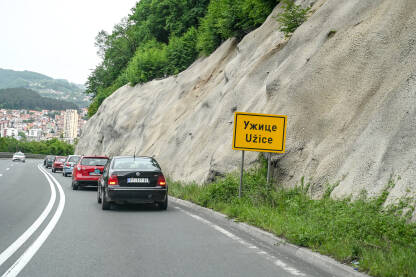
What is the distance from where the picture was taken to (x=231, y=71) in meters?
26.9

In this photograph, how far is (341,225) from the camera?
26.1 feet

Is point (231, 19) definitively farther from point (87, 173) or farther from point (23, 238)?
point (23, 238)

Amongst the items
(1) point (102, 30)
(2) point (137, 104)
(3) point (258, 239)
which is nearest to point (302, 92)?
(3) point (258, 239)

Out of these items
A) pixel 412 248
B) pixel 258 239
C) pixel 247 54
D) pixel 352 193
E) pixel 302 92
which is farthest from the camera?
pixel 247 54

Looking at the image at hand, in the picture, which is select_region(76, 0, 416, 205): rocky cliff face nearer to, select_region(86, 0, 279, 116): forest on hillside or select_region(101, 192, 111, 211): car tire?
select_region(86, 0, 279, 116): forest on hillside

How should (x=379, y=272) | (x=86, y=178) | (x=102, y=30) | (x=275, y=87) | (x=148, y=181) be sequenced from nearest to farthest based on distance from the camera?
(x=379, y=272) → (x=148, y=181) → (x=275, y=87) → (x=86, y=178) → (x=102, y=30)

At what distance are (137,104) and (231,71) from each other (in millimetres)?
19611

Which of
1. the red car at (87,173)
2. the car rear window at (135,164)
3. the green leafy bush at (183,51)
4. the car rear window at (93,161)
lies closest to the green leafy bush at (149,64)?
the green leafy bush at (183,51)

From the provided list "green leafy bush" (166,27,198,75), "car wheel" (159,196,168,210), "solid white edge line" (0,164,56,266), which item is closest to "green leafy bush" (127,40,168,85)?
"green leafy bush" (166,27,198,75)

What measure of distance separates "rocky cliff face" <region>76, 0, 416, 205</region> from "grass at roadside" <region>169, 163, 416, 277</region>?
0.88m

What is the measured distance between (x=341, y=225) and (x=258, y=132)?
591 centimetres

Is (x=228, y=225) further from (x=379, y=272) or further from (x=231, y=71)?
(x=231, y=71)

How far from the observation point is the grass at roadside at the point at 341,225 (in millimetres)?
6108

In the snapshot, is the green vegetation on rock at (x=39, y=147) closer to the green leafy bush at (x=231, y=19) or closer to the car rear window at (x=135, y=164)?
the green leafy bush at (x=231, y=19)
